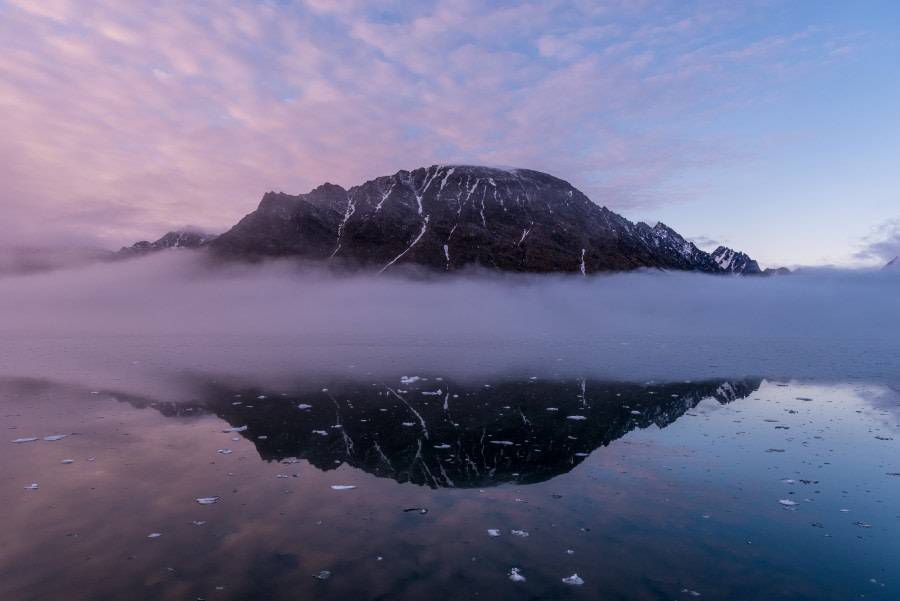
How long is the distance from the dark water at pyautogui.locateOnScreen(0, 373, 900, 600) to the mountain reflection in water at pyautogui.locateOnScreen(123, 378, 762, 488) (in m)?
0.14

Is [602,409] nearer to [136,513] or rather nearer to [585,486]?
[585,486]

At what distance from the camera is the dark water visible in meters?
8.60

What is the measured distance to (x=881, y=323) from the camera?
167 m

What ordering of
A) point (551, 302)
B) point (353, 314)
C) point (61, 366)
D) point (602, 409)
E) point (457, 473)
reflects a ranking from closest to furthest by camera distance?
point (457, 473)
point (602, 409)
point (61, 366)
point (353, 314)
point (551, 302)

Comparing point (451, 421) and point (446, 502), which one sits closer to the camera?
point (446, 502)

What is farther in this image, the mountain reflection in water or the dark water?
the mountain reflection in water

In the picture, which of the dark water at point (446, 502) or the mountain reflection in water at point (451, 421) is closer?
the dark water at point (446, 502)

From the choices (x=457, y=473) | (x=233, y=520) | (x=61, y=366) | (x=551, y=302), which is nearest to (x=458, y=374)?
(x=457, y=473)

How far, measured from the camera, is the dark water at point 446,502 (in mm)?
8602

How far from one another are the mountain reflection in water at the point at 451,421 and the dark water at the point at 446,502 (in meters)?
0.14

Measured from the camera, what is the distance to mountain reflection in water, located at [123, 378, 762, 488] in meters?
15.2

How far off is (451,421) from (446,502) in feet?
27.6

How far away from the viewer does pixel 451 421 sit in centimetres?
2061

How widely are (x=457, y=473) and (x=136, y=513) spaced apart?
7989mm
